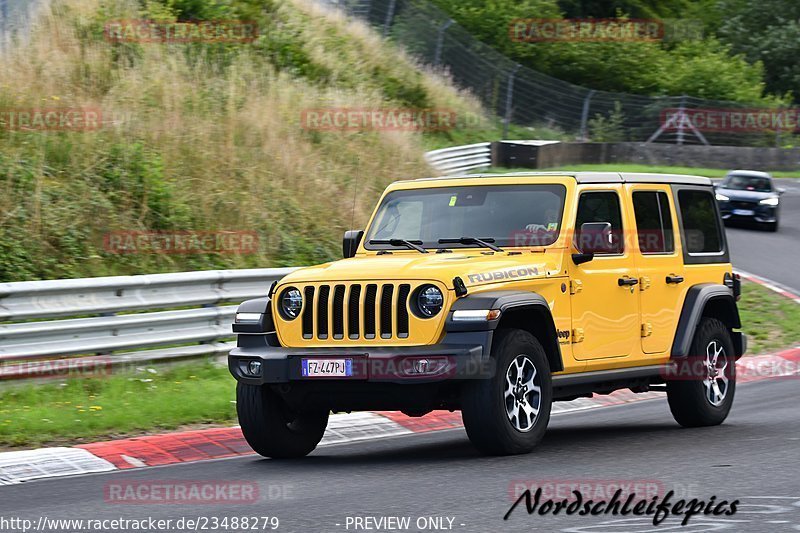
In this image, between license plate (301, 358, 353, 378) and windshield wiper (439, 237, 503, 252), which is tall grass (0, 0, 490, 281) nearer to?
windshield wiper (439, 237, 503, 252)

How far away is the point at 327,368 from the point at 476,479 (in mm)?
1400

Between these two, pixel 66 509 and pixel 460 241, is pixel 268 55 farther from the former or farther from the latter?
pixel 66 509

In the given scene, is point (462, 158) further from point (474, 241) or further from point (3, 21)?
point (474, 241)

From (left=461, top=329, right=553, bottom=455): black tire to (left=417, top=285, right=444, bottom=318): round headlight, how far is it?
1.56 feet

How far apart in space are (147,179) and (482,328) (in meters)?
9.59

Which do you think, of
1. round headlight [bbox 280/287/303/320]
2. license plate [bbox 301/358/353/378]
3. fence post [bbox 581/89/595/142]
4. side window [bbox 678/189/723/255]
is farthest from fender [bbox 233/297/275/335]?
fence post [bbox 581/89/595/142]

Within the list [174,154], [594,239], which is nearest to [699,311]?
[594,239]

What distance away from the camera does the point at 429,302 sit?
8.56m

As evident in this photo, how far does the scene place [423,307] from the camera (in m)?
8.57

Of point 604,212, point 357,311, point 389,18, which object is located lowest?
point 357,311

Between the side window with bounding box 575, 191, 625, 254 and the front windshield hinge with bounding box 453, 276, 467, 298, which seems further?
the side window with bounding box 575, 191, 625, 254

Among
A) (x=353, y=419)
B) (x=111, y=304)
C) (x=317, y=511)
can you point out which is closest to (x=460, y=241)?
(x=353, y=419)

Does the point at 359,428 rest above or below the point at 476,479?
below

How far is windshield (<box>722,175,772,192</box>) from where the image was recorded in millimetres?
A: 28938
